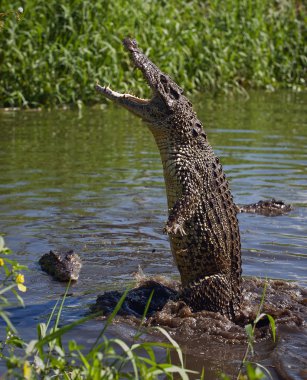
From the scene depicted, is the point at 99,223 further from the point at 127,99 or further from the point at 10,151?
the point at 10,151

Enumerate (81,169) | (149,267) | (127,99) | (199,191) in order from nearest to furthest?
(199,191) < (127,99) < (149,267) < (81,169)

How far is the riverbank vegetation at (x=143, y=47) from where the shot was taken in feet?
51.0

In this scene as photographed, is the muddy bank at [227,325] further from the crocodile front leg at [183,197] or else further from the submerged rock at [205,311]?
the crocodile front leg at [183,197]

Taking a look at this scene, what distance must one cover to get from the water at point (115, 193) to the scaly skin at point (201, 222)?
0.59 m

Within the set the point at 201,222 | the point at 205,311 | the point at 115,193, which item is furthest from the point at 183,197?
the point at 115,193

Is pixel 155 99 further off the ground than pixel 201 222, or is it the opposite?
pixel 155 99

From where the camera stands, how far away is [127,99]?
6992 mm

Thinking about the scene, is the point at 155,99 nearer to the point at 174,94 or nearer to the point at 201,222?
the point at 174,94

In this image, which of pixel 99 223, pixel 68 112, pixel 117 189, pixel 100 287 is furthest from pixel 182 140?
pixel 68 112

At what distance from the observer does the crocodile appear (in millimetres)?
7183

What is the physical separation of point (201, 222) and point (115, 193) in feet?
13.2

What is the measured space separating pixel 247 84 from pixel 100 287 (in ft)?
40.4

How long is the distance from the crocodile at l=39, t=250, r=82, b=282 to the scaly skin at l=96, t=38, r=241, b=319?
1.09 meters

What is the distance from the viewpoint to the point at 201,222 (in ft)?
21.1
